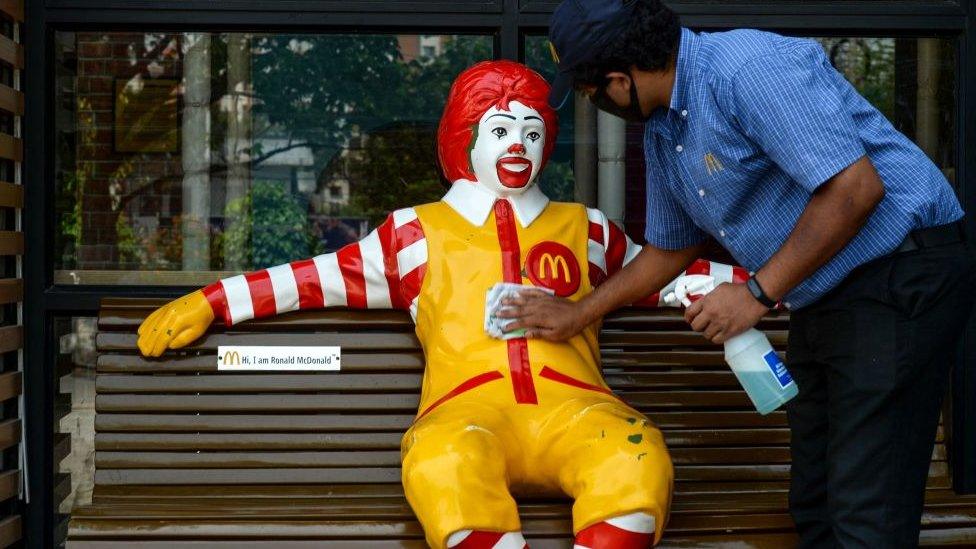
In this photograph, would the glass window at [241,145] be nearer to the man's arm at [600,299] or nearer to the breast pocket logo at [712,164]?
the man's arm at [600,299]

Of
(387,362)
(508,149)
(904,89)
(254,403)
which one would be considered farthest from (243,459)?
(904,89)

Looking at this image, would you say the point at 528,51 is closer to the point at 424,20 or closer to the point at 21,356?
the point at 424,20

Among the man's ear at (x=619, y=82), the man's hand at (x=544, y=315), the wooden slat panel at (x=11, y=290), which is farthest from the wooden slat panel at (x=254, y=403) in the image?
the man's ear at (x=619, y=82)

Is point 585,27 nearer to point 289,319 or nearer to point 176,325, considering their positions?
point 289,319

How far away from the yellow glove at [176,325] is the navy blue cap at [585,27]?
1.39 meters

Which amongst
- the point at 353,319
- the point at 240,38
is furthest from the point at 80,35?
the point at 353,319

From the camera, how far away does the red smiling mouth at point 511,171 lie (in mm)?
3299

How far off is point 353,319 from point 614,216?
4.10ft

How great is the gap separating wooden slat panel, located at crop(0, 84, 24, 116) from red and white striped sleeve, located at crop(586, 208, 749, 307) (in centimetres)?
192

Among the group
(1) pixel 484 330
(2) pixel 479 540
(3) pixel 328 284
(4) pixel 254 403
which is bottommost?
(2) pixel 479 540

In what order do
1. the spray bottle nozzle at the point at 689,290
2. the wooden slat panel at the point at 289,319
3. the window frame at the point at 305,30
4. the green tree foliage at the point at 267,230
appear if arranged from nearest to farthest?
1. the spray bottle nozzle at the point at 689,290
2. the wooden slat panel at the point at 289,319
3. the window frame at the point at 305,30
4. the green tree foliage at the point at 267,230

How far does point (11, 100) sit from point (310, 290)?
4.18 feet

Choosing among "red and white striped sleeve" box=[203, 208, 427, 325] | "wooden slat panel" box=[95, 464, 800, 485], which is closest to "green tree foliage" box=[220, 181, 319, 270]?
"red and white striped sleeve" box=[203, 208, 427, 325]

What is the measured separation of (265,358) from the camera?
3453mm
